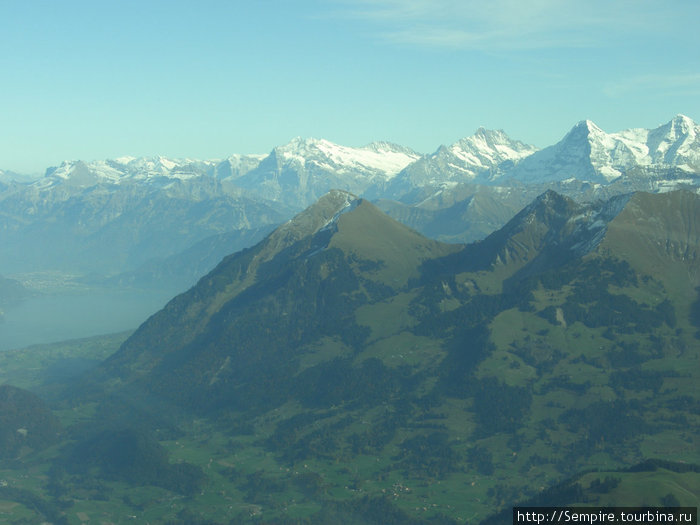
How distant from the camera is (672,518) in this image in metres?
199

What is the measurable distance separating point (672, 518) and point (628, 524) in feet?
35.1

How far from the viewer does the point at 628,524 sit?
7869 inches
